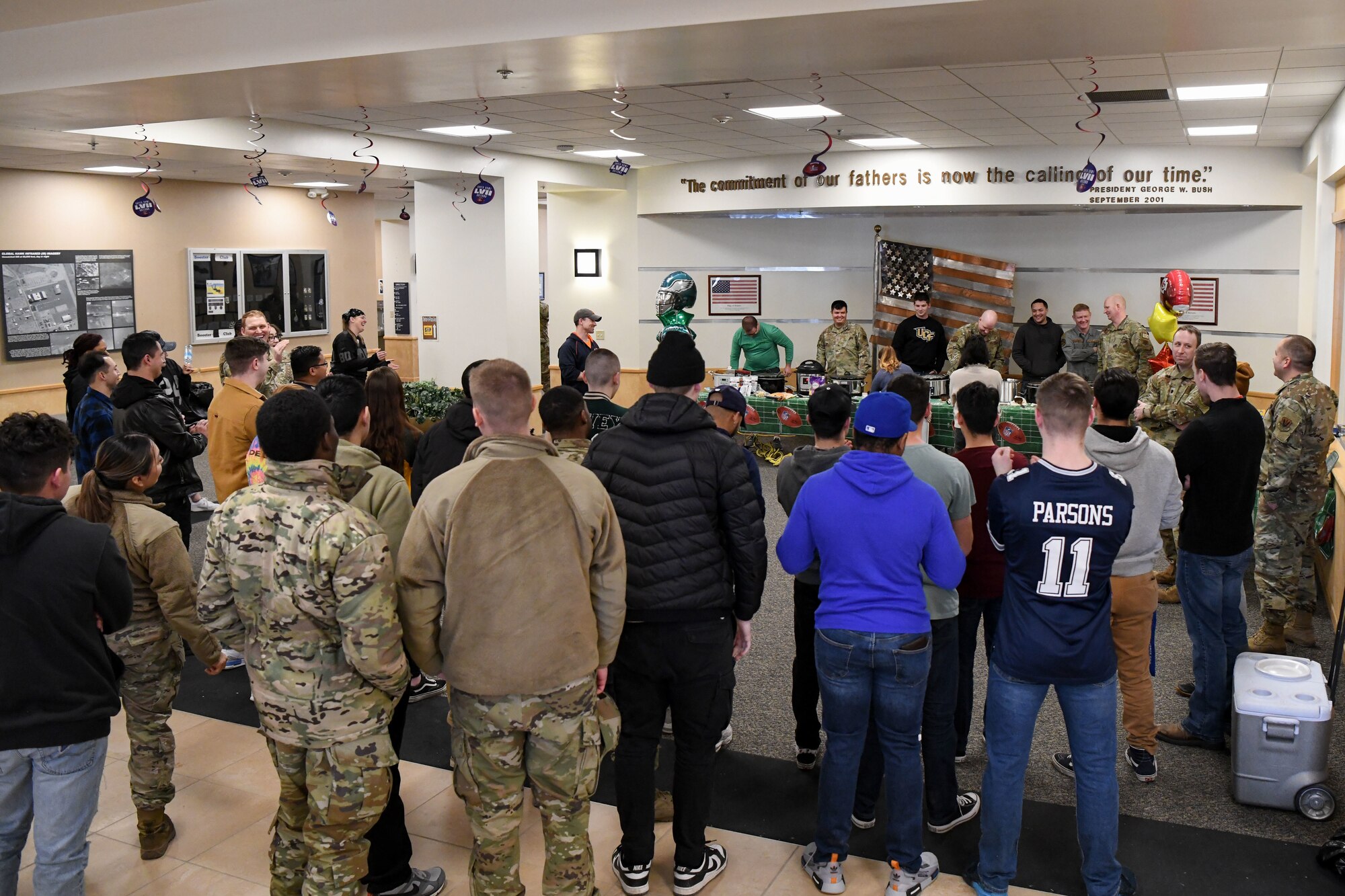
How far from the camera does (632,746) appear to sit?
11.0 feet

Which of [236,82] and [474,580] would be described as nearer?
[474,580]

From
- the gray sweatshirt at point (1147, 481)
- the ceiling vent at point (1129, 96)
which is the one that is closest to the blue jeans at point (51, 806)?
the gray sweatshirt at point (1147, 481)

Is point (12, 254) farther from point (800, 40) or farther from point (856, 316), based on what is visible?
point (800, 40)

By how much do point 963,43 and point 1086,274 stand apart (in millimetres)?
8266

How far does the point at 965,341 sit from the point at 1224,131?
298 cm

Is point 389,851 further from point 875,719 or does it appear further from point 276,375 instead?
point 276,375

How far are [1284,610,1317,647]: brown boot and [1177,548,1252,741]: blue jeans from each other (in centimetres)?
152

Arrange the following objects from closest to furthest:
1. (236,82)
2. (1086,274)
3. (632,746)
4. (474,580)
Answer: (474,580)
(632,746)
(236,82)
(1086,274)

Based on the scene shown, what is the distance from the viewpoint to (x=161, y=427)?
5477 millimetres

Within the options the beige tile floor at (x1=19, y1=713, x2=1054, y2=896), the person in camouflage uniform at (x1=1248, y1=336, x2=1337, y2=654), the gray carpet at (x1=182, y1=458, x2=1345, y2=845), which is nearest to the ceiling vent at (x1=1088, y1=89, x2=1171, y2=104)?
the person in camouflage uniform at (x1=1248, y1=336, x2=1337, y2=654)

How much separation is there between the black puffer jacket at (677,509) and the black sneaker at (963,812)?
1219 millimetres

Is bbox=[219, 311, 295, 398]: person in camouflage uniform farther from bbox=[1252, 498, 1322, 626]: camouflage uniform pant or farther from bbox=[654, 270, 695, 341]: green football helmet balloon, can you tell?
bbox=[1252, 498, 1322, 626]: camouflage uniform pant

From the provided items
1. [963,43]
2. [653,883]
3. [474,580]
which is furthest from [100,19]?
[653,883]

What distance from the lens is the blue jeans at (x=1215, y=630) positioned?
4414 mm
